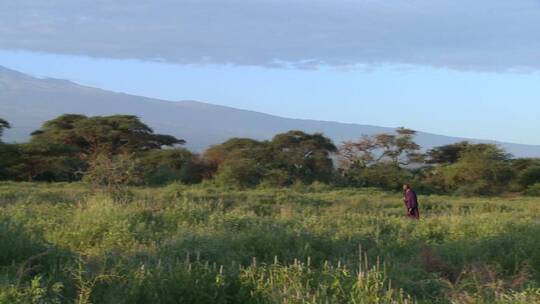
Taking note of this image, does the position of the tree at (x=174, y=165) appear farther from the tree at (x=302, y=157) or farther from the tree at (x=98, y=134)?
the tree at (x=302, y=157)

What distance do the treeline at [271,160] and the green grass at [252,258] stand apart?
12.8 m

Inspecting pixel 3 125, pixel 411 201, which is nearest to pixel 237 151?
pixel 3 125

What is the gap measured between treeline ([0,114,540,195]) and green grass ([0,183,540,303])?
1277 centimetres

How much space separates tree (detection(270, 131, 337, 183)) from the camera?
84.8 ft

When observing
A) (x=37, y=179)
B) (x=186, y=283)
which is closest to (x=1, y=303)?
(x=186, y=283)

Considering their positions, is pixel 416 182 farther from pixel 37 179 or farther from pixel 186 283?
pixel 186 283

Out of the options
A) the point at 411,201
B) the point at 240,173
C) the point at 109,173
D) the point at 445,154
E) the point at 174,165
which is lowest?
the point at 174,165

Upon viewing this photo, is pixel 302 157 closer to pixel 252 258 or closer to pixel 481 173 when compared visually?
pixel 481 173

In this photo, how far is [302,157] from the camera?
85.9 feet

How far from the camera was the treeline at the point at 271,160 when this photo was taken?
2336cm

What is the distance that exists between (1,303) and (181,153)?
21955mm

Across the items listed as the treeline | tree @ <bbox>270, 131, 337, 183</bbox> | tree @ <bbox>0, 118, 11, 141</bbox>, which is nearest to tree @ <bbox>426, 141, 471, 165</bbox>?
the treeline

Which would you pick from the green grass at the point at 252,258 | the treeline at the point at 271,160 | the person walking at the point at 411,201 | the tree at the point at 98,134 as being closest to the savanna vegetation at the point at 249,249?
the green grass at the point at 252,258

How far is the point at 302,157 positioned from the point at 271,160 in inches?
48.4
